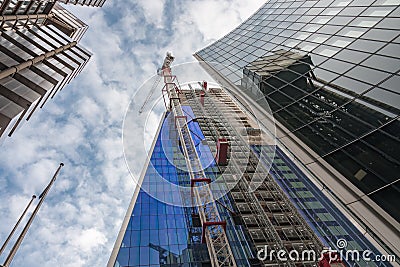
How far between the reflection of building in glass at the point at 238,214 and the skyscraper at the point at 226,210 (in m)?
0.11

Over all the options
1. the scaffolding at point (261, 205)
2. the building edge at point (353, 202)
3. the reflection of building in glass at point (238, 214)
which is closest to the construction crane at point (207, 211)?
the reflection of building in glass at point (238, 214)

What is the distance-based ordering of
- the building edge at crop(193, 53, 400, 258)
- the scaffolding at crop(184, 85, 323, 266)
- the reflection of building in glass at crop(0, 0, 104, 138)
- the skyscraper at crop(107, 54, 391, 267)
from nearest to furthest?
the building edge at crop(193, 53, 400, 258) < the reflection of building in glass at crop(0, 0, 104, 138) < the skyscraper at crop(107, 54, 391, 267) < the scaffolding at crop(184, 85, 323, 266)

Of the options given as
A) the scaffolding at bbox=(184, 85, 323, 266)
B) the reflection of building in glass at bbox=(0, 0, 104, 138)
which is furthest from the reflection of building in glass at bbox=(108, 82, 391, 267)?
the reflection of building in glass at bbox=(0, 0, 104, 138)

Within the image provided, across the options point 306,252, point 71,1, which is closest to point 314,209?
point 306,252

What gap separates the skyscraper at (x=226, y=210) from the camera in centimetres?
2747

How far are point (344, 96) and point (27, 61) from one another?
57.1 ft

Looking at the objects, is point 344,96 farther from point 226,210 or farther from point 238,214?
point 226,210

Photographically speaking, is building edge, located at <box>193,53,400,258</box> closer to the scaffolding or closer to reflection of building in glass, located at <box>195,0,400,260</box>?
reflection of building in glass, located at <box>195,0,400,260</box>

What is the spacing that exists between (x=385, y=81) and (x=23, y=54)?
1960 cm

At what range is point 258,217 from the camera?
3369 cm

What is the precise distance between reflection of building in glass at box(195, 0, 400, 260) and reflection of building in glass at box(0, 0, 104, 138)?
13239mm

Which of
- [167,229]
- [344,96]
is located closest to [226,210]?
[167,229]

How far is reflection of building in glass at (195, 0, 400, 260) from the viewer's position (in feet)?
32.6

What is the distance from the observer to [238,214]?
3444 centimetres
